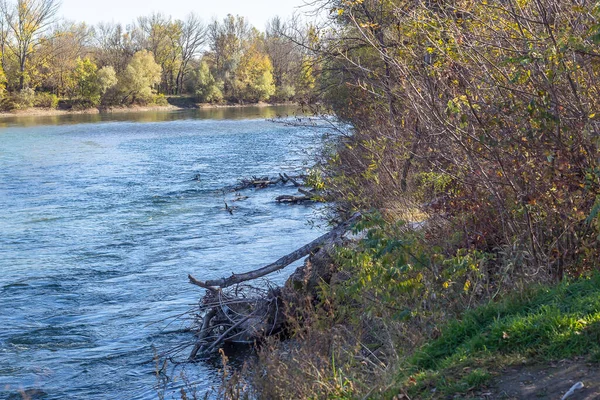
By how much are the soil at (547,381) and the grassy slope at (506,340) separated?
0.10 m

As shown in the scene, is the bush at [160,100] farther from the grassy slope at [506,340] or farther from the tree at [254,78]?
the grassy slope at [506,340]

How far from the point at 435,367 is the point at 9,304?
30.7 ft

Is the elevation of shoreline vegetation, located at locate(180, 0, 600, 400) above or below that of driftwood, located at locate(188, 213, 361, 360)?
above

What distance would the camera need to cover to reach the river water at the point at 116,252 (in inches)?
397

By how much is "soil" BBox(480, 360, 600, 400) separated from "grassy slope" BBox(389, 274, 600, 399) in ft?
0.32

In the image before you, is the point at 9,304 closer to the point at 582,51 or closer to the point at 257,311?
the point at 257,311

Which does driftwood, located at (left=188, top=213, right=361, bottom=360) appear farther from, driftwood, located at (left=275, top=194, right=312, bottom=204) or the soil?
driftwood, located at (left=275, top=194, right=312, bottom=204)

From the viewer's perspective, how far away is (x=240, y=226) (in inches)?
746

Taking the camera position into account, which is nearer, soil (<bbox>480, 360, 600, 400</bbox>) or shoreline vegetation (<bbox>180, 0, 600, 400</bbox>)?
soil (<bbox>480, 360, 600, 400</bbox>)

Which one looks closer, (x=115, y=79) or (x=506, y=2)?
(x=506, y=2)

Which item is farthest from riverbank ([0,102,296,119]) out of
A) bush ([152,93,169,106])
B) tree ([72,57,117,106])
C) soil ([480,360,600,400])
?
soil ([480,360,600,400])

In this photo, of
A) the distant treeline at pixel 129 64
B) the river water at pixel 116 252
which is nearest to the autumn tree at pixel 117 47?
the distant treeline at pixel 129 64

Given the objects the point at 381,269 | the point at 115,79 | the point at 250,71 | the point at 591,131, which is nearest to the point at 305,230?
the point at 381,269

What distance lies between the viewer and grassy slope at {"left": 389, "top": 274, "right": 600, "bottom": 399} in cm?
524
